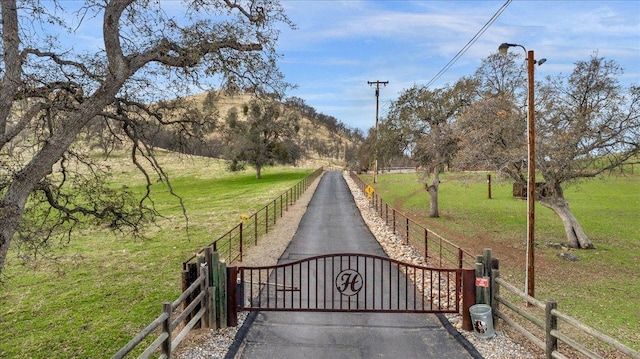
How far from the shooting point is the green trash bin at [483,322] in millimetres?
7277

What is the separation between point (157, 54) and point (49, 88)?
200cm

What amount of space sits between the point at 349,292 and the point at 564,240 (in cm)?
1311

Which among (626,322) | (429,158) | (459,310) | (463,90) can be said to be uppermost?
(463,90)

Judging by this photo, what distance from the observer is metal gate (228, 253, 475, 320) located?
796 centimetres

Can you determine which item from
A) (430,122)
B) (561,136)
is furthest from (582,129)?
(430,122)

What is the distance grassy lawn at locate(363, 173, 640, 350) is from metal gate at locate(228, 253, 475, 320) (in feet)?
10.9

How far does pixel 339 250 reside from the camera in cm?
1502

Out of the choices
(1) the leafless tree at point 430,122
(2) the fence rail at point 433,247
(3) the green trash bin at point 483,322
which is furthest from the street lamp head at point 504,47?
(1) the leafless tree at point 430,122

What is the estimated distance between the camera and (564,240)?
18.6m

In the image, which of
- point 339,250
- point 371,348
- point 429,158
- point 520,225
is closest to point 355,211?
point 429,158

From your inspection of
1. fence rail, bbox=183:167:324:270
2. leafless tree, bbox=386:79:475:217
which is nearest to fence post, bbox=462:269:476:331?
fence rail, bbox=183:167:324:270

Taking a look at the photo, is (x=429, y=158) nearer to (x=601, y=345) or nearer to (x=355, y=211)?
(x=355, y=211)

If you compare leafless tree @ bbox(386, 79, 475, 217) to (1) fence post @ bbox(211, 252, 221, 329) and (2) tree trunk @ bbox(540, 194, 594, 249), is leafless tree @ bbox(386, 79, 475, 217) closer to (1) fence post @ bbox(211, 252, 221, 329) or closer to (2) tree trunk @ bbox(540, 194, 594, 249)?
(2) tree trunk @ bbox(540, 194, 594, 249)

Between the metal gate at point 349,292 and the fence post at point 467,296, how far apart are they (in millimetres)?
165
